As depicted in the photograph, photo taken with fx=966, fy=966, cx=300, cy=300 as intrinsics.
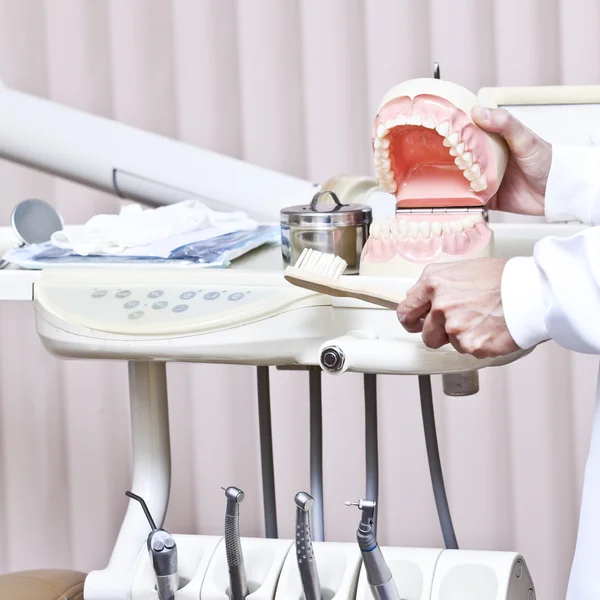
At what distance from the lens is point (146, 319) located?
905 millimetres

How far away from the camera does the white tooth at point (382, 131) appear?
92 centimetres

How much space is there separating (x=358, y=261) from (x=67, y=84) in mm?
1149

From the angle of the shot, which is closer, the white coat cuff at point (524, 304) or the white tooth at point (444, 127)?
the white coat cuff at point (524, 304)

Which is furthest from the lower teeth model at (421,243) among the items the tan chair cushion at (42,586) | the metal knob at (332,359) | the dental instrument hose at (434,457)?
the tan chair cushion at (42,586)

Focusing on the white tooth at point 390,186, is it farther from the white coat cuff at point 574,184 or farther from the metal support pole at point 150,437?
the metal support pole at point 150,437

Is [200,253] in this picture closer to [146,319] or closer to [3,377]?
[146,319]

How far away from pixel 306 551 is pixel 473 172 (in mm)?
387

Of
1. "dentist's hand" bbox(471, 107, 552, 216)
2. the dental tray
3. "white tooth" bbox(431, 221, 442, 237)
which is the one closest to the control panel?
the dental tray

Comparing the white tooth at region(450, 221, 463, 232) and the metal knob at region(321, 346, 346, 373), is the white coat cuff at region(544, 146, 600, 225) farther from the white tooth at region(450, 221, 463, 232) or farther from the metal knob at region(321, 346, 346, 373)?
the metal knob at region(321, 346, 346, 373)

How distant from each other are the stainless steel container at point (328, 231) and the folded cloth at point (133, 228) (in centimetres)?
18

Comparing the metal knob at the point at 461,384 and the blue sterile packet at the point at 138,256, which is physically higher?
the blue sterile packet at the point at 138,256

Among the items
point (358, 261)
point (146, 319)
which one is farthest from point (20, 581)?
point (358, 261)

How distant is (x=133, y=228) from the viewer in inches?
42.8

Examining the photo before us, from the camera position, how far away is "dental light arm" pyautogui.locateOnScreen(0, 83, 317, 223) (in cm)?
139
